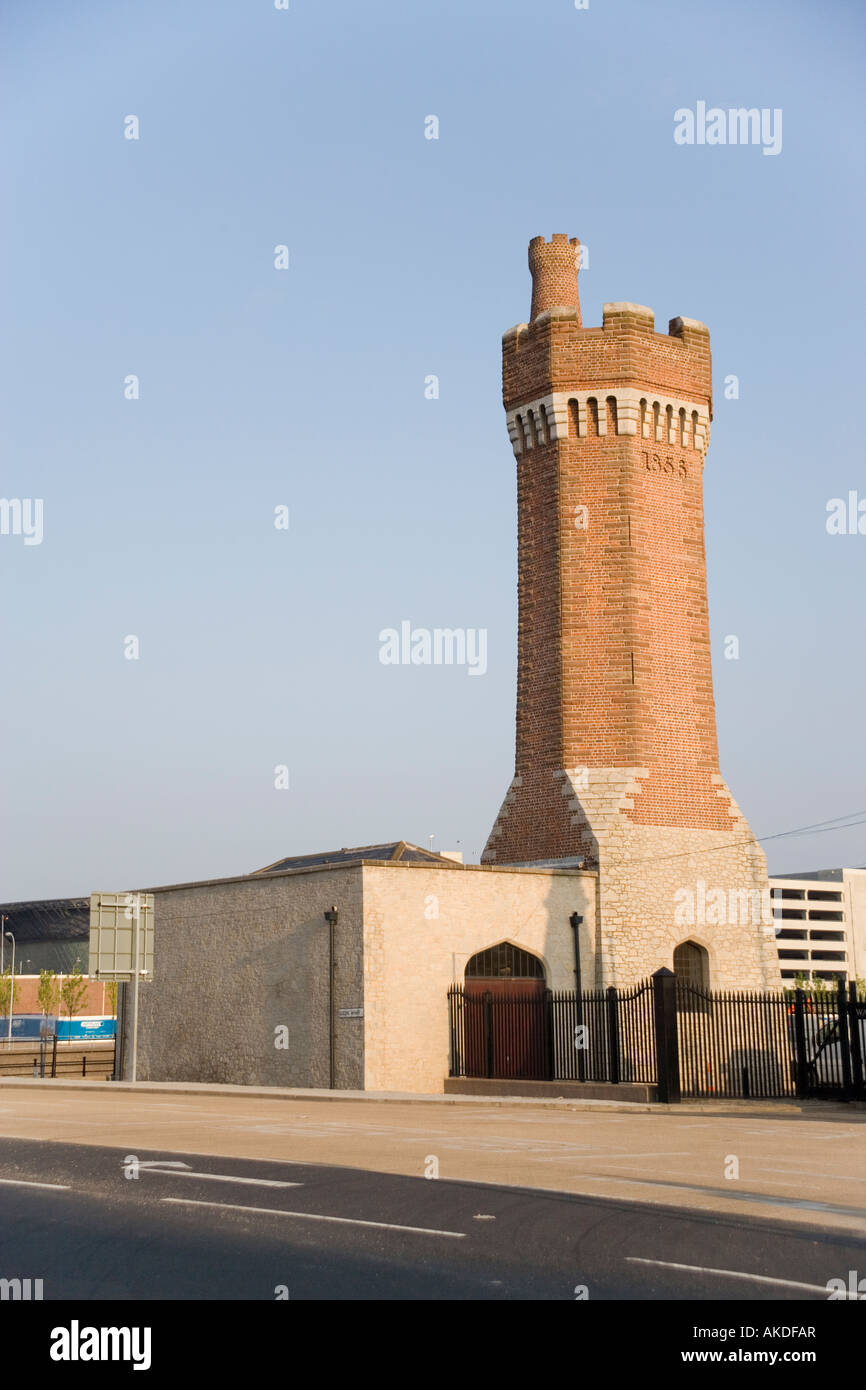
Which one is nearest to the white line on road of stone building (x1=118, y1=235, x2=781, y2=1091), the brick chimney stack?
stone building (x1=118, y1=235, x2=781, y2=1091)

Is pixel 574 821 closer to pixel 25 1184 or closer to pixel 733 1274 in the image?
pixel 25 1184

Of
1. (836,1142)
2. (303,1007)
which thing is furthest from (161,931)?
(836,1142)

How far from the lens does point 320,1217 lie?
408 inches

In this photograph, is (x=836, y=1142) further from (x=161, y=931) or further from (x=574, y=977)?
(x=161, y=931)

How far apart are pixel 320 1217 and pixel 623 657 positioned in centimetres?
2610

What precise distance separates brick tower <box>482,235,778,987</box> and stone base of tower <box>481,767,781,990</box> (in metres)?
0.04

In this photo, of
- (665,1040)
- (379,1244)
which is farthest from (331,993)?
(379,1244)

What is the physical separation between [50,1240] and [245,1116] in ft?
41.0

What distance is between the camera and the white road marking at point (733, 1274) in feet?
26.4

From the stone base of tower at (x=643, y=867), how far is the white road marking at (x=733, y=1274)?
25.4m

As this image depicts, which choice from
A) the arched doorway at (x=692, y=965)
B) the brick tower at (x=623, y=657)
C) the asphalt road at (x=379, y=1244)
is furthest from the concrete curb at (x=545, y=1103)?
the asphalt road at (x=379, y=1244)

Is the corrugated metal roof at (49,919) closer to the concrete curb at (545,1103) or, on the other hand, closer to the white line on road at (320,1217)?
the concrete curb at (545,1103)
